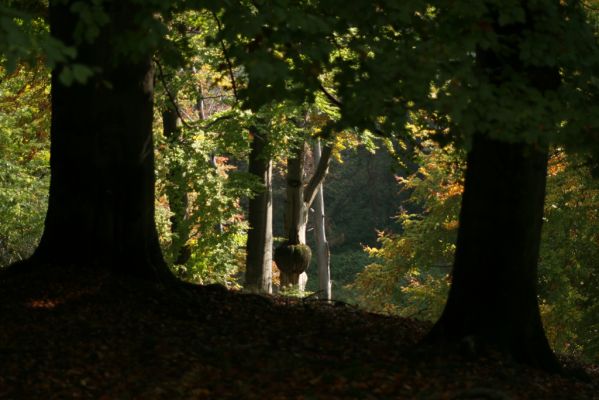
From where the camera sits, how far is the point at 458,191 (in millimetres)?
18891

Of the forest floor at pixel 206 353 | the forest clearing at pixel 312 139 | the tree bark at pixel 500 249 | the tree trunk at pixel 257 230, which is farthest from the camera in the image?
the tree trunk at pixel 257 230

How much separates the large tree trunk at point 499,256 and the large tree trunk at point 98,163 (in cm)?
358

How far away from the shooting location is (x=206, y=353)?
7266 millimetres

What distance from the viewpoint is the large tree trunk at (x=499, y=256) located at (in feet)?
24.4

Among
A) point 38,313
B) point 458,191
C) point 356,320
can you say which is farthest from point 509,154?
point 458,191

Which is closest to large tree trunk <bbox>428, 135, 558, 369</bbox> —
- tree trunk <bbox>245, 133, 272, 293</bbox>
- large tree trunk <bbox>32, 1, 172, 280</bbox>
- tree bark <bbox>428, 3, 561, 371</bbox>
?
tree bark <bbox>428, 3, 561, 371</bbox>

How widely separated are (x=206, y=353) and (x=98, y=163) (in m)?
2.78

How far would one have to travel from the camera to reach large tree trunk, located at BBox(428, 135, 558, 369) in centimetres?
743

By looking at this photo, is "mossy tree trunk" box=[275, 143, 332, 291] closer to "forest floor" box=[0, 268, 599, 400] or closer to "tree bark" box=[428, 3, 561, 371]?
"forest floor" box=[0, 268, 599, 400]

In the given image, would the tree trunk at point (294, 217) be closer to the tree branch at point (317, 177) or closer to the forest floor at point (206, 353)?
the tree branch at point (317, 177)

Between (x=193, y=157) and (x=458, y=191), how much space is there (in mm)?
6410

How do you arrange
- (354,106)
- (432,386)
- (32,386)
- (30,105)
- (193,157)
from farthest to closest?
(30,105) < (193,157) < (432,386) < (32,386) < (354,106)

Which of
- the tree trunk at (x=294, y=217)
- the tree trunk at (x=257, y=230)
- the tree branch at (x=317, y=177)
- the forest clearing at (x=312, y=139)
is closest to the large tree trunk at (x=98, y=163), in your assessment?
the forest clearing at (x=312, y=139)

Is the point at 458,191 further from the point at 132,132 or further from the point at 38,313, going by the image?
the point at 38,313
